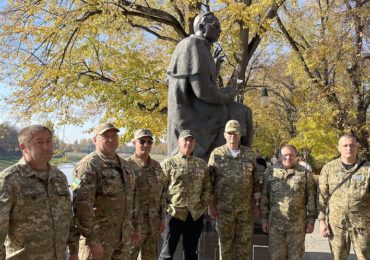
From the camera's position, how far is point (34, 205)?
2.58 m

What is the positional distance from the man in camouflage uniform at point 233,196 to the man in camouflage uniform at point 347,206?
84 cm

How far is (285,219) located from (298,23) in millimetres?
14612

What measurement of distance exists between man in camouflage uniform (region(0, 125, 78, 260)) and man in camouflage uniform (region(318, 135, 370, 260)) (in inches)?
115

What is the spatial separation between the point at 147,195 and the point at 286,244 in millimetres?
1663

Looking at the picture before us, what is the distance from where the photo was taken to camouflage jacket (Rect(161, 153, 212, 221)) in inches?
169

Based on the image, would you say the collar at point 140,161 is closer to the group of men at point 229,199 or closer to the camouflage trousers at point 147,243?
the group of men at point 229,199

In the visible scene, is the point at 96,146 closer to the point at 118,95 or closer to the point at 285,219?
the point at 285,219

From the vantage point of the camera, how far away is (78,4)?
39.6 ft

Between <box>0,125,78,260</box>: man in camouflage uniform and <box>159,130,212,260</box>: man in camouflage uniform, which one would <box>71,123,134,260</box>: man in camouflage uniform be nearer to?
<box>0,125,78,260</box>: man in camouflage uniform

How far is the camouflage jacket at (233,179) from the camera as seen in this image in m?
4.41

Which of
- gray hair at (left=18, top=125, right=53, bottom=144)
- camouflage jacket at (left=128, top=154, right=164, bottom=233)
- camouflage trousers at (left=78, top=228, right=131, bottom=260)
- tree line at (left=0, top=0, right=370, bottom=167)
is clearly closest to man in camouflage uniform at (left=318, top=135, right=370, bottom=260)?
camouflage jacket at (left=128, top=154, right=164, bottom=233)

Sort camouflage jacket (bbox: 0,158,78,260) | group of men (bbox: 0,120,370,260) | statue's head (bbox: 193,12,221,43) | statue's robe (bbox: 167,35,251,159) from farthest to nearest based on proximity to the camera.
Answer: statue's head (bbox: 193,12,221,43)
statue's robe (bbox: 167,35,251,159)
group of men (bbox: 0,120,370,260)
camouflage jacket (bbox: 0,158,78,260)

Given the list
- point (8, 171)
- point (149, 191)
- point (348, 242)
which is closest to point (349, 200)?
point (348, 242)

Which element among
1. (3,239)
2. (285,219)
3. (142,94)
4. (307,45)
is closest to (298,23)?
(307,45)
